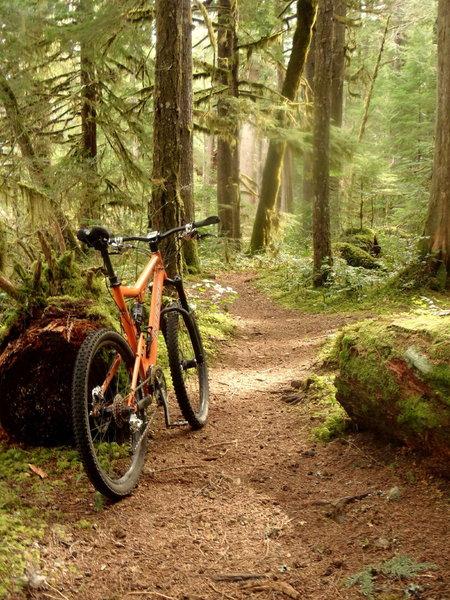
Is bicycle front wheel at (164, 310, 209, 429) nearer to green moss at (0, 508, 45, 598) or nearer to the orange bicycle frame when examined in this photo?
the orange bicycle frame

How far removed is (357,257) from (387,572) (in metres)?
10.5

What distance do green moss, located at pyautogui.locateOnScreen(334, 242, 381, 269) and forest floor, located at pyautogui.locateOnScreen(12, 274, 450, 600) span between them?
8235 mm

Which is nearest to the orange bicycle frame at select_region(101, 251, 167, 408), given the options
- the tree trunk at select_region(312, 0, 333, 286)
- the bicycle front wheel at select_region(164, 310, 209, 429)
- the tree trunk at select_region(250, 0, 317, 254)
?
the bicycle front wheel at select_region(164, 310, 209, 429)

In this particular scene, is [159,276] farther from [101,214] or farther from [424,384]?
[101,214]

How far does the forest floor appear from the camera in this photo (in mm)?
2619

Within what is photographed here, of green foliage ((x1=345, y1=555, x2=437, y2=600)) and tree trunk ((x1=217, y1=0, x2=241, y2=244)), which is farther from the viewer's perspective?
tree trunk ((x1=217, y1=0, x2=241, y2=244))

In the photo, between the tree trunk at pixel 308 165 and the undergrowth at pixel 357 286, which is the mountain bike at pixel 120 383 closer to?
the undergrowth at pixel 357 286

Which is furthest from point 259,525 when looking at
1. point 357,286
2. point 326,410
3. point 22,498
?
point 357,286

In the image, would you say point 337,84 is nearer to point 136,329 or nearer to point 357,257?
point 357,257

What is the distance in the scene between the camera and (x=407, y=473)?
3.47 m

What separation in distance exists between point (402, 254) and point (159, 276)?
7.85 m

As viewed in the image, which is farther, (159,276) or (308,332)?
(308,332)

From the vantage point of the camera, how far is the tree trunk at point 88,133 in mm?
9406

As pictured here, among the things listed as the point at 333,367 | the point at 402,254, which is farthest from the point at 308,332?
the point at 402,254
